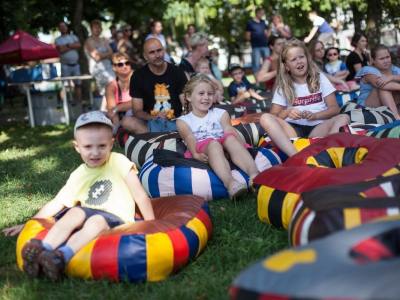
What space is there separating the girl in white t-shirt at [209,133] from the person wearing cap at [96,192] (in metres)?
1.15

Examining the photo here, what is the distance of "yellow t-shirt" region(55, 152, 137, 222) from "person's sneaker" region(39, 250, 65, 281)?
1.55 feet

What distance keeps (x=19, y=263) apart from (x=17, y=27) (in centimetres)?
1235

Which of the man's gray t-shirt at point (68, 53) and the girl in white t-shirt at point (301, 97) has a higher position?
the man's gray t-shirt at point (68, 53)

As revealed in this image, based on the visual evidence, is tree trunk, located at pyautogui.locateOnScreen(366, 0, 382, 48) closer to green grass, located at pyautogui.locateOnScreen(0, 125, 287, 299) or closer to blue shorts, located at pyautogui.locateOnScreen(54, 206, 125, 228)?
green grass, located at pyautogui.locateOnScreen(0, 125, 287, 299)

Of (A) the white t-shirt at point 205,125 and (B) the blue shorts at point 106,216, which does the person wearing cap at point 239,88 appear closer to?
(A) the white t-shirt at point 205,125

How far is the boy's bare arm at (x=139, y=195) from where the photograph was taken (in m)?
3.51

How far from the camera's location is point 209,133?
5082mm

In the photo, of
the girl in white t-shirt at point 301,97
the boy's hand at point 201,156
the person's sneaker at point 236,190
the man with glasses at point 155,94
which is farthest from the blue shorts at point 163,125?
the person's sneaker at point 236,190

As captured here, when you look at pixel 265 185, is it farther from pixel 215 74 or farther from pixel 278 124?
pixel 215 74

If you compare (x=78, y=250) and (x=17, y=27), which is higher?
(x=17, y=27)

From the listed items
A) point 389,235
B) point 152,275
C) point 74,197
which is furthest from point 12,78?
point 389,235

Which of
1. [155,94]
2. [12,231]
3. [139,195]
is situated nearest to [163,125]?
[155,94]

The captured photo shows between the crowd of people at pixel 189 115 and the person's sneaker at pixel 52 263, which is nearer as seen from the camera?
the person's sneaker at pixel 52 263

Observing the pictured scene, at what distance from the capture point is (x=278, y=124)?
505 centimetres
